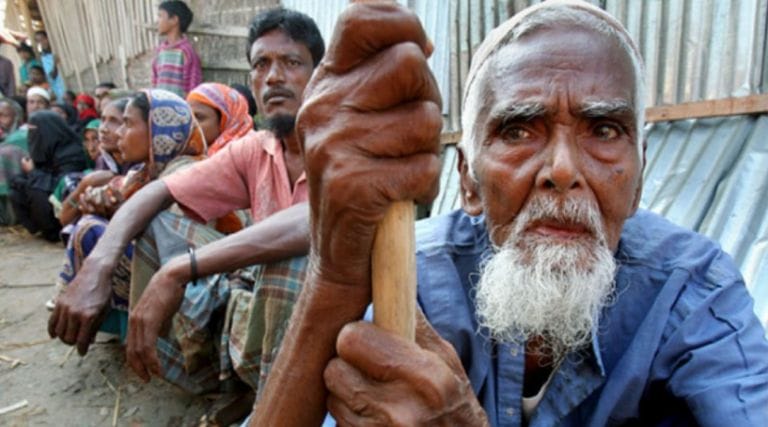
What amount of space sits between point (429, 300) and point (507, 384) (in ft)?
1.05

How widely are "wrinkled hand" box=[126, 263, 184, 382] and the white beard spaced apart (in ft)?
5.17

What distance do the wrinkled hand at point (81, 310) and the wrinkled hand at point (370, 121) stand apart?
227 cm

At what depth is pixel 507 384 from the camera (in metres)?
1.53

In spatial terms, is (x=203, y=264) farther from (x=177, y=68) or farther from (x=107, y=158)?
(x=177, y=68)

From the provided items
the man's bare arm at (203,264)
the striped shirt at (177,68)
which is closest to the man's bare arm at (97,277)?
the man's bare arm at (203,264)

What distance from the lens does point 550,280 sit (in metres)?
1.46

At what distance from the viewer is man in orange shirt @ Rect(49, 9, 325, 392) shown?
2.50 metres

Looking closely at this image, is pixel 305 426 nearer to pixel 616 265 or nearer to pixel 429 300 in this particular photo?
pixel 429 300

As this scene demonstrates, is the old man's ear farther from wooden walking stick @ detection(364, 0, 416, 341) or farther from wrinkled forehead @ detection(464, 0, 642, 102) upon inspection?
wooden walking stick @ detection(364, 0, 416, 341)

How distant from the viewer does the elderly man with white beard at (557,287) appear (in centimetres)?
117

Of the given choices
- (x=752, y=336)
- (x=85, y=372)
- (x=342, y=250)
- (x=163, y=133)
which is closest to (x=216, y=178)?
(x=163, y=133)

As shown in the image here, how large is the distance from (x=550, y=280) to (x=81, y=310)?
2.29 meters

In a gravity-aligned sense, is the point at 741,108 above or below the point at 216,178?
above

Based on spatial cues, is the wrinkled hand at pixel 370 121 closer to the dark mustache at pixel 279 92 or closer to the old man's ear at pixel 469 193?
the old man's ear at pixel 469 193
